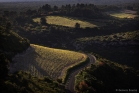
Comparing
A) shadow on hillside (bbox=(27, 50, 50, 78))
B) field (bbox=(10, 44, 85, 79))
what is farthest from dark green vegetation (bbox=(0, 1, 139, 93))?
shadow on hillside (bbox=(27, 50, 50, 78))

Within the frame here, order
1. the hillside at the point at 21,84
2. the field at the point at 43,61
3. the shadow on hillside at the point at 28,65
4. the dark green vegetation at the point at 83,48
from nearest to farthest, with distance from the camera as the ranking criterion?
the hillside at the point at 21,84 < the dark green vegetation at the point at 83,48 < the shadow on hillside at the point at 28,65 < the field at the point at 43,61

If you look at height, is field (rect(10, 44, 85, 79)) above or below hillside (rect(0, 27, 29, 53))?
below

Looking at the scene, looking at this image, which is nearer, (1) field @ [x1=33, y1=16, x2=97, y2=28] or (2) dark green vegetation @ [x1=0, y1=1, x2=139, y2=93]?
(2) dark green vegetation @ [x1=0, y1=1, x2=139, y2=93]

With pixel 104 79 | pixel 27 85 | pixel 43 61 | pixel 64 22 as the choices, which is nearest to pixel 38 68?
pixel 43 61

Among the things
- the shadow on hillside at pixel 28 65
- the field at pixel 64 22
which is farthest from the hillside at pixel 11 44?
the field at pixel 64 22

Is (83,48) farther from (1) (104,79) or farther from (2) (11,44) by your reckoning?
(2) (11,44)

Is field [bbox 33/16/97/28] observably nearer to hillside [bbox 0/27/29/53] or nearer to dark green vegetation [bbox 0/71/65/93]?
hillside [bbox 0/27/29/53]

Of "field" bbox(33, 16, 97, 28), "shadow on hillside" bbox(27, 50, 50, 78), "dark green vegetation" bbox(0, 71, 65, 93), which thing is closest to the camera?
"dark green vegetation" bbox(0, 71, 65, 93)

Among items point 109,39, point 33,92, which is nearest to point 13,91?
point 33,92

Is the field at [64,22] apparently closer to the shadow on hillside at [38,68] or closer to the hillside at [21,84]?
the shadow on hillside at [38,68]
